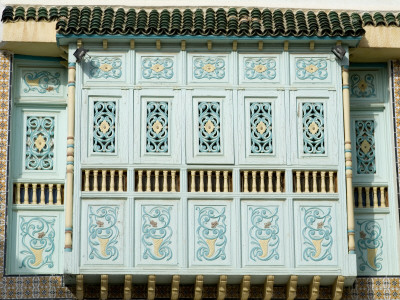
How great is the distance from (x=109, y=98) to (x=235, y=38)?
209 centimetres

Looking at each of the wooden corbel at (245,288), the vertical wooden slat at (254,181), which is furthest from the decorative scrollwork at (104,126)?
the wooden corbel at (245,288)

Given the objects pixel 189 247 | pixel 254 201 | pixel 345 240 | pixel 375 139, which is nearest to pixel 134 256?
pixel 189 247

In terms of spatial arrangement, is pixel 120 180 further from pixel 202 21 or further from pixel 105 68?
pixel 202 21

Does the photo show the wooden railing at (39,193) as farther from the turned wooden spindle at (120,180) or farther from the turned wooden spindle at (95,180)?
the turned wooden spindle at (120,180)

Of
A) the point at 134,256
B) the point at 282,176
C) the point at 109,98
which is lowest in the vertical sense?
the point at 134,256

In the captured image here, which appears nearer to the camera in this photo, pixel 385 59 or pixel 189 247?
pixel 189 247

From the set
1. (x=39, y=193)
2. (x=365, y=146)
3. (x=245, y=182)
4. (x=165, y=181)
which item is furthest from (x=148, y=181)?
(x=365, y=146)

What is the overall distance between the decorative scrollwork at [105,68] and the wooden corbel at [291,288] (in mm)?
3979

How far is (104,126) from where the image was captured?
738 inches

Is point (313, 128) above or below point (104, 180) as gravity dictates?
above

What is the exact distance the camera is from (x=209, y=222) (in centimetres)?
1844

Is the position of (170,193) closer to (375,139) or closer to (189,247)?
(189,247)

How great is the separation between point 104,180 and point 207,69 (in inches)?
91.1

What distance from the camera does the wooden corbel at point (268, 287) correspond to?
18.3 meters
